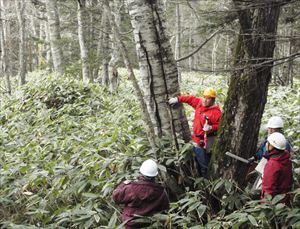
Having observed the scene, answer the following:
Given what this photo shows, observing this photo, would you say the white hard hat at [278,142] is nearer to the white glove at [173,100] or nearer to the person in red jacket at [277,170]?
the person in red jacket at [277,170]

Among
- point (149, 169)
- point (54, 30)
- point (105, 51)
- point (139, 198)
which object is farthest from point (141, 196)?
point (54, 30)

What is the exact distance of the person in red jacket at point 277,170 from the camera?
4531mm

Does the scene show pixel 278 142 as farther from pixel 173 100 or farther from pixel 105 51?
pixel 105 51

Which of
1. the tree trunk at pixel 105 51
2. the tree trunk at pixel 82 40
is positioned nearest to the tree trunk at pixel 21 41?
the tree trunk at pixel 82 40

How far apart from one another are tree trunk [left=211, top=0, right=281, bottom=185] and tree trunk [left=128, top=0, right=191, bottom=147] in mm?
729

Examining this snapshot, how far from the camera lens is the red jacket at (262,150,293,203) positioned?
4.53 metres

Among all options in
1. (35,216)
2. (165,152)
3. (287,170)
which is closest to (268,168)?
(287,170)

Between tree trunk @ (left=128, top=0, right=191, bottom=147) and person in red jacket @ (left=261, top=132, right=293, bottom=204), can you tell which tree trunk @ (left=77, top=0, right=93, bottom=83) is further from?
person in red jacket @ (left=261, top=132, right=293, bottom=204)

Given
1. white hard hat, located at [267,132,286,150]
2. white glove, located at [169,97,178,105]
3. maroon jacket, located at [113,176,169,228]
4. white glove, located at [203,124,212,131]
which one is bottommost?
maroon jacket, located at [113,176,169,228]

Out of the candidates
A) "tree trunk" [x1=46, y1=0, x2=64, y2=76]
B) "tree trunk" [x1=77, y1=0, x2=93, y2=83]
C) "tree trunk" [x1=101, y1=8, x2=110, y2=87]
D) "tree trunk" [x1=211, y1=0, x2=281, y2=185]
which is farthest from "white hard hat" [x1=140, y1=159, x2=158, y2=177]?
"tree trunk" [x1=46, y1=0, x2=64, y2=76]

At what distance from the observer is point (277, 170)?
178 inches

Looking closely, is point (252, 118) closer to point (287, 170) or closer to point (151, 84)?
point (287, 170)

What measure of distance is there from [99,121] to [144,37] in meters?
3.50

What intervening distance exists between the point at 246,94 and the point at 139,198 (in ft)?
6.16
